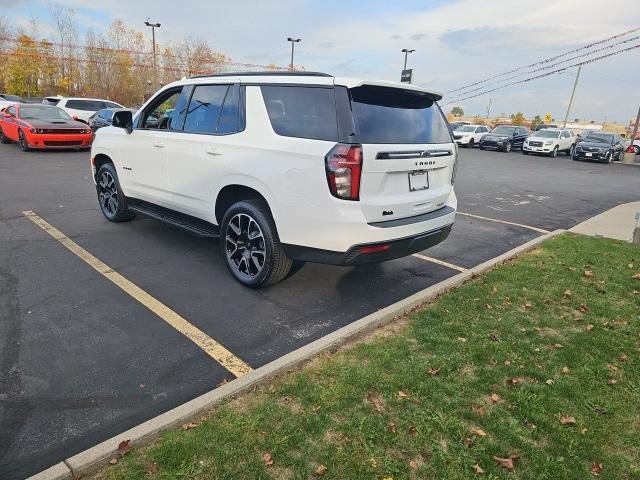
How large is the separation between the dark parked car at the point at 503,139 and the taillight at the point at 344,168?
28772 millimetres

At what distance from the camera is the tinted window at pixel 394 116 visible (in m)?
3.82

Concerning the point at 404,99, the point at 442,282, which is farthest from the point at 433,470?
the point at 404,99

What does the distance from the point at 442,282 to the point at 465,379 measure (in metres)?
1.82

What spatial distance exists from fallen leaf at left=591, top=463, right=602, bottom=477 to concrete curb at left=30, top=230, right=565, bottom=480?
5.74 ft

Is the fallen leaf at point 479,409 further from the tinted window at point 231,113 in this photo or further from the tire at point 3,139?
the tire at point 3,139

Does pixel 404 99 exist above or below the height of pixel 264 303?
→ above

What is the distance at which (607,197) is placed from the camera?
1276 centimetres

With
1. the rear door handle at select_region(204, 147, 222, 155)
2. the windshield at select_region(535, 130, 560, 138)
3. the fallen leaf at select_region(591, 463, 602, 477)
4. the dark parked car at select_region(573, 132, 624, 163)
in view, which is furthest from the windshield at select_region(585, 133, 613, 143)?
the fallen leaf at select_region(591, 463, 602, 477)

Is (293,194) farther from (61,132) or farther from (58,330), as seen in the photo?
(61,132)

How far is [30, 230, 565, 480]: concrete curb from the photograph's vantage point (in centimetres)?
223

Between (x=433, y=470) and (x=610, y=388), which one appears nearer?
(x=433, y=470)

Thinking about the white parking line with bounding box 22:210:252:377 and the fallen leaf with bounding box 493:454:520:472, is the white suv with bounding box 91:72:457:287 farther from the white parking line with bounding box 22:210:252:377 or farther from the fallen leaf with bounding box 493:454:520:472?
the fallen leaf with bounding box 493:454:520:472

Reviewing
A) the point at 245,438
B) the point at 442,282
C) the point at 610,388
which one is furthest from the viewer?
the point at 442,282

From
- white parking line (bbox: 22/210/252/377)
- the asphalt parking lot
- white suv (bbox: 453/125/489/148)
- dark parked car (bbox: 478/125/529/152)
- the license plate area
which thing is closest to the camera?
the asphalt parking lot
